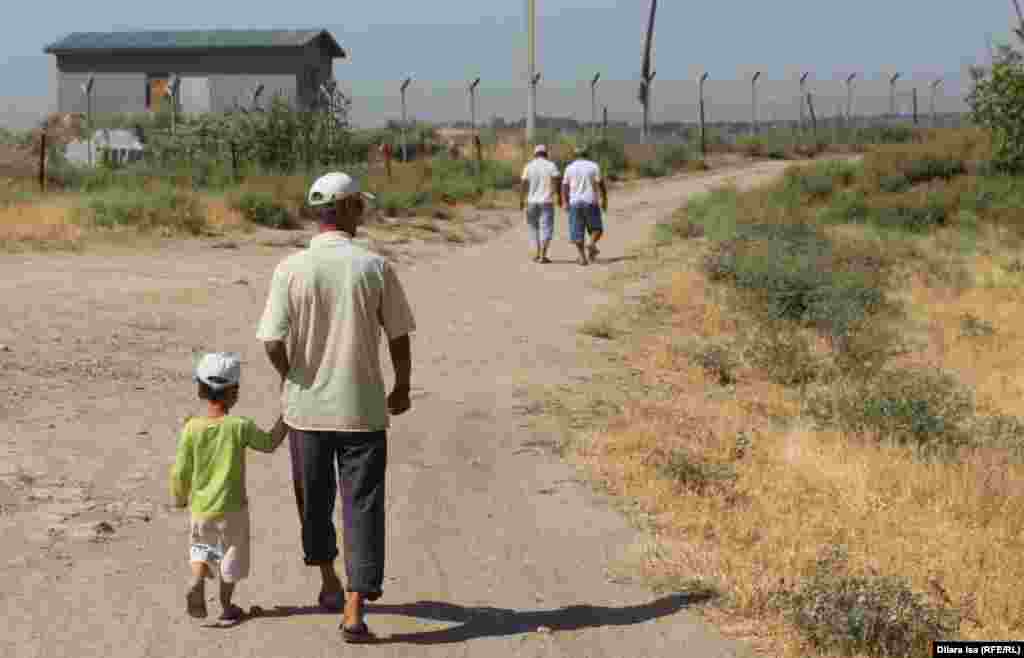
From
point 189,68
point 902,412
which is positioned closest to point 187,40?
point 189,68

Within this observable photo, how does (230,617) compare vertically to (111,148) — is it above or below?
below

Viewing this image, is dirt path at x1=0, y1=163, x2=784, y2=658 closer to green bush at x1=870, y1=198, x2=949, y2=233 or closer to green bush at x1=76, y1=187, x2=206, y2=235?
green bush at x1=76, y1=187, x2=206, y2=235

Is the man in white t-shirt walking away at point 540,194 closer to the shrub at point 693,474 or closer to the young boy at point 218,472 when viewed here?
the shrub at point 693,474

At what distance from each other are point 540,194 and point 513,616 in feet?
49.0

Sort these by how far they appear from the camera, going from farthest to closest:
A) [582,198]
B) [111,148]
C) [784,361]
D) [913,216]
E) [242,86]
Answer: [242,86] < [111,148] < [913,216] < [582,198] < [784,361]

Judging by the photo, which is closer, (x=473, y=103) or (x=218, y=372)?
(x=218, y=372)

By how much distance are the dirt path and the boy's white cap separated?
3.39 feet

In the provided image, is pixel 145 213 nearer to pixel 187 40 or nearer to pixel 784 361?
pixel 784 361

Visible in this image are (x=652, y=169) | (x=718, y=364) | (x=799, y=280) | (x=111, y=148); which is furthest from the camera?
(x=652, y=169)

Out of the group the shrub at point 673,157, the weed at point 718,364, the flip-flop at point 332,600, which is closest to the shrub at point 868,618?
the flip-flop at point 332,600

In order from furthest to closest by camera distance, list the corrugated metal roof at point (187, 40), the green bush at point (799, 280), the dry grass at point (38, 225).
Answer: the corrugated metal roof at point (187, 40), the dry grass at point (38, 225), the green bush at point (799, 280)

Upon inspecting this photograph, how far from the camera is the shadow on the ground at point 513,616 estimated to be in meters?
6.47

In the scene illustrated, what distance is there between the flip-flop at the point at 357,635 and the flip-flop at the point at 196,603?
0.61 m

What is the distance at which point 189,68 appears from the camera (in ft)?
172
